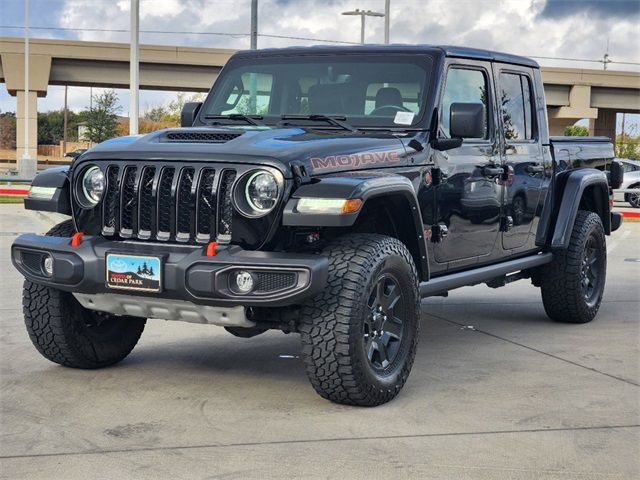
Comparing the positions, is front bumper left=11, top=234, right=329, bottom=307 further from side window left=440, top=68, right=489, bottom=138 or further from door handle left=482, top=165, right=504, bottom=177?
door handle left=482, top=165, right=504, bottom=177

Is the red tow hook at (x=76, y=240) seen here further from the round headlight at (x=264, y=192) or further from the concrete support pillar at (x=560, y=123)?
the concrete support pillar at (x=560, y=123)

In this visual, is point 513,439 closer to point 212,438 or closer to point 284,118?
point 212,438

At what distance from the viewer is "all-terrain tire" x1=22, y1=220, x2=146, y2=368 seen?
600 centimetres

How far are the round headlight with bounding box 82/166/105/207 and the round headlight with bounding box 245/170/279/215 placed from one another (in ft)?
3.08

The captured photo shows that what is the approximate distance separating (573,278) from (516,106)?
144 centimetres

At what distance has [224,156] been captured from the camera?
5352 mm

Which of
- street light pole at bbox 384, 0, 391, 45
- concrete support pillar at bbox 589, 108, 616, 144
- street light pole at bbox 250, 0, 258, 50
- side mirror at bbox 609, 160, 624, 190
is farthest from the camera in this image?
concrete support pillar at bbox 589, 108, 616, 144

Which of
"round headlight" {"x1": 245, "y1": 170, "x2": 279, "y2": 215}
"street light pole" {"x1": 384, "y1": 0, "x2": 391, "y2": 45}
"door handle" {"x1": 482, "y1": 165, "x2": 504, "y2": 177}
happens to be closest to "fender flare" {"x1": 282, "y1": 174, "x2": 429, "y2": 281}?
"round headlight" {"x1": 245, "y1": 170, "x2": 279, "y2": 215}

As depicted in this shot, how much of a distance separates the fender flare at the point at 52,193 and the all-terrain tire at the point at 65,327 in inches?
7.3

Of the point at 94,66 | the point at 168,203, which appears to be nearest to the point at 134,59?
the point at 168,203

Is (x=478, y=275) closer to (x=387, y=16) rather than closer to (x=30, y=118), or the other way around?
(x=387, y=16)

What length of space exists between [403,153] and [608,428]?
6.18 ft

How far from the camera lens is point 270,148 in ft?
17.7

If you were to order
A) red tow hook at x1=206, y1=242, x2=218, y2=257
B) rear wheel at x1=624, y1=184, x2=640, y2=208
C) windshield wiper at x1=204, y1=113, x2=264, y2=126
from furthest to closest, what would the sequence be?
1. rear wheel at x1=624, y1=184, x2=640, y2=208
2. windshield wiper at x1=204, y1=113, x2=264, y2=126
3. red tow hook at x1=206, y1=242, x2=218, y2=257
